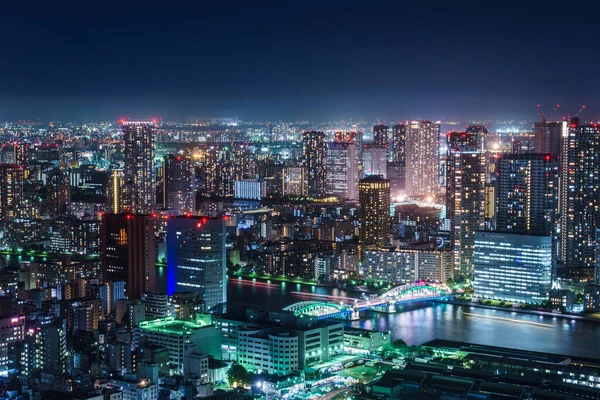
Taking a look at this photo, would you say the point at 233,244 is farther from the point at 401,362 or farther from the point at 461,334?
the point at 401,362

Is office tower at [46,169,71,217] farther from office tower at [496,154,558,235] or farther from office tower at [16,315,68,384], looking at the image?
office tower at [16,315,68,384]

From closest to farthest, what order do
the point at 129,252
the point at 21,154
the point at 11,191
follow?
the point at 129,252 → the point at 11,191 → the point at 21,154

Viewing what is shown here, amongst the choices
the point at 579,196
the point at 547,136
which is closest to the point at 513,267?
the point at 579,196

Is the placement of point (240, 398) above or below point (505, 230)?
below

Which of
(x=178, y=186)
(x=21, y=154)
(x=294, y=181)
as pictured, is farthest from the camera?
(x=294, y=181)

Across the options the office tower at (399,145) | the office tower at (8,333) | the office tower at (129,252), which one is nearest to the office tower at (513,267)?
the office tower at (129,252)

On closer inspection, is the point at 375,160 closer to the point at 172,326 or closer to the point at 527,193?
the point at 527,193

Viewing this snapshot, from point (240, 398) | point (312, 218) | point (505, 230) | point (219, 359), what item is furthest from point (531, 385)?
point (312, 218)
